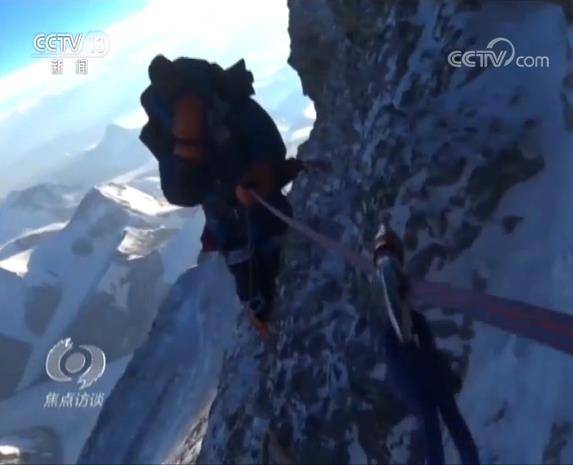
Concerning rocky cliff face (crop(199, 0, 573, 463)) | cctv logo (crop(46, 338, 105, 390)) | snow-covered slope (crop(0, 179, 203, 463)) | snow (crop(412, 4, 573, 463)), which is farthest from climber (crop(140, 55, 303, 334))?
snow-covered slope (crop(0, 179, 203, 463))

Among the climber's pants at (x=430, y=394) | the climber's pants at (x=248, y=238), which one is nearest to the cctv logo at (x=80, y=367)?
the climber's pants at (x=248, y=238)

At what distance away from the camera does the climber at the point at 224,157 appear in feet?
24.9

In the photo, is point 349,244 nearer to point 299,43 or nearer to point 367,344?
point 367,344

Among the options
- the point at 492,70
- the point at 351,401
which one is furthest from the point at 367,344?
the point at 492,70

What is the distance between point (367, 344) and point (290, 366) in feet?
3.85

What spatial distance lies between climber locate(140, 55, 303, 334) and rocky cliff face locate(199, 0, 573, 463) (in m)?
0.81

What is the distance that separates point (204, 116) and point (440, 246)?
2552 mm

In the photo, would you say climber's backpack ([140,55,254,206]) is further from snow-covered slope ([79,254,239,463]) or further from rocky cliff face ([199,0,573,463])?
snow-covered slope ([79,254,239,463])

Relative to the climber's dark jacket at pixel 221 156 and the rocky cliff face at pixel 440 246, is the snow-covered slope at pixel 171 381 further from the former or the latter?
the climber's dark jacket at pixel 221 156

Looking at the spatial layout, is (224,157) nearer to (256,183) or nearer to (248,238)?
(256,183)

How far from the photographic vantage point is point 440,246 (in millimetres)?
7941

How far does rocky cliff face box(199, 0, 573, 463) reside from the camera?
22.2 ft

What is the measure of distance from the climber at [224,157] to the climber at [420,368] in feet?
10.0

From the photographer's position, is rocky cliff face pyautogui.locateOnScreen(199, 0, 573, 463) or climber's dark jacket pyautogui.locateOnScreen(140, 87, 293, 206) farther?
climber's dark jacket pyautogui.locateOnScreen(140, 87, 293, 206)
